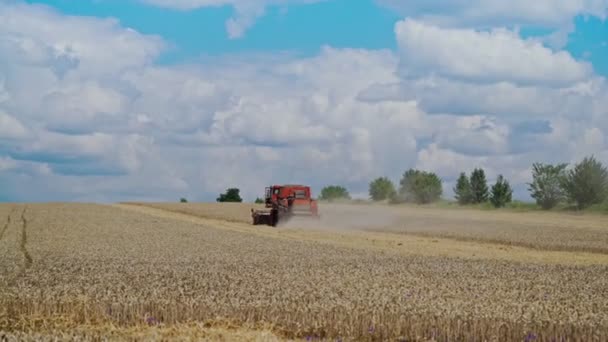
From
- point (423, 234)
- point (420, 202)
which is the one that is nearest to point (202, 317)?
point (423, 234)

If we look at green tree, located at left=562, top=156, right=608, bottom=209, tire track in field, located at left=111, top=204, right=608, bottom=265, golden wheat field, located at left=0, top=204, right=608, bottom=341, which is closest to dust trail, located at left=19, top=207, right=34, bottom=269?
golden wheat field, located at left=0, top=204, right=608, bottom=341

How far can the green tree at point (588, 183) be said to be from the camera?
71750 millimetres

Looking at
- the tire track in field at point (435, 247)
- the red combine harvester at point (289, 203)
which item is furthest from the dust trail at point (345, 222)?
the tire track in field at point (435, 247)

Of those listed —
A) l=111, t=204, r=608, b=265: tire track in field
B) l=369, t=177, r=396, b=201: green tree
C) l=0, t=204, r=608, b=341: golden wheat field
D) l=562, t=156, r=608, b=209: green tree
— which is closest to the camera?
l=0, t=204, r=608, b=341: golden wheat field

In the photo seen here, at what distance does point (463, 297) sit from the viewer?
17516 millimetres

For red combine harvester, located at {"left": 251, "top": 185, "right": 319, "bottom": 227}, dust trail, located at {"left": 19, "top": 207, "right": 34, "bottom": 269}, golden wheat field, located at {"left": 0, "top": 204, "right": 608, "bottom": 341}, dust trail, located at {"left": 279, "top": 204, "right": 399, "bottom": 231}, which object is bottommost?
golden wheat field, located at {"left": 0, "top": 204, "right": 608, "bottom": 341}

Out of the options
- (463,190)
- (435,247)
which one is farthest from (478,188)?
(435,247)

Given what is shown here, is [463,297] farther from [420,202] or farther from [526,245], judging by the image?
[420,202]

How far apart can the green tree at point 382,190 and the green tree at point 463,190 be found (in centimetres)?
1492

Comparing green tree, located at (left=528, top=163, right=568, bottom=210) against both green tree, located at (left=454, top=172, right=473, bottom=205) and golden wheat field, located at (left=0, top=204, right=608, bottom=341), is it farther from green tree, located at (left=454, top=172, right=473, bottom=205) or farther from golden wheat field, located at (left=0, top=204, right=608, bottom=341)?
golden wheat field, located at (left=0, top=204, right=608, bottom=341)

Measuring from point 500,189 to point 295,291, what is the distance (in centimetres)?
7150

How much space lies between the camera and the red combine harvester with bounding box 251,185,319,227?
4753cm

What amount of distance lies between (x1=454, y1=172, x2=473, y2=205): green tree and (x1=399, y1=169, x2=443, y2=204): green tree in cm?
693

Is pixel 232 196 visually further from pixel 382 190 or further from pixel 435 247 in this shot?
pixel 435 247
